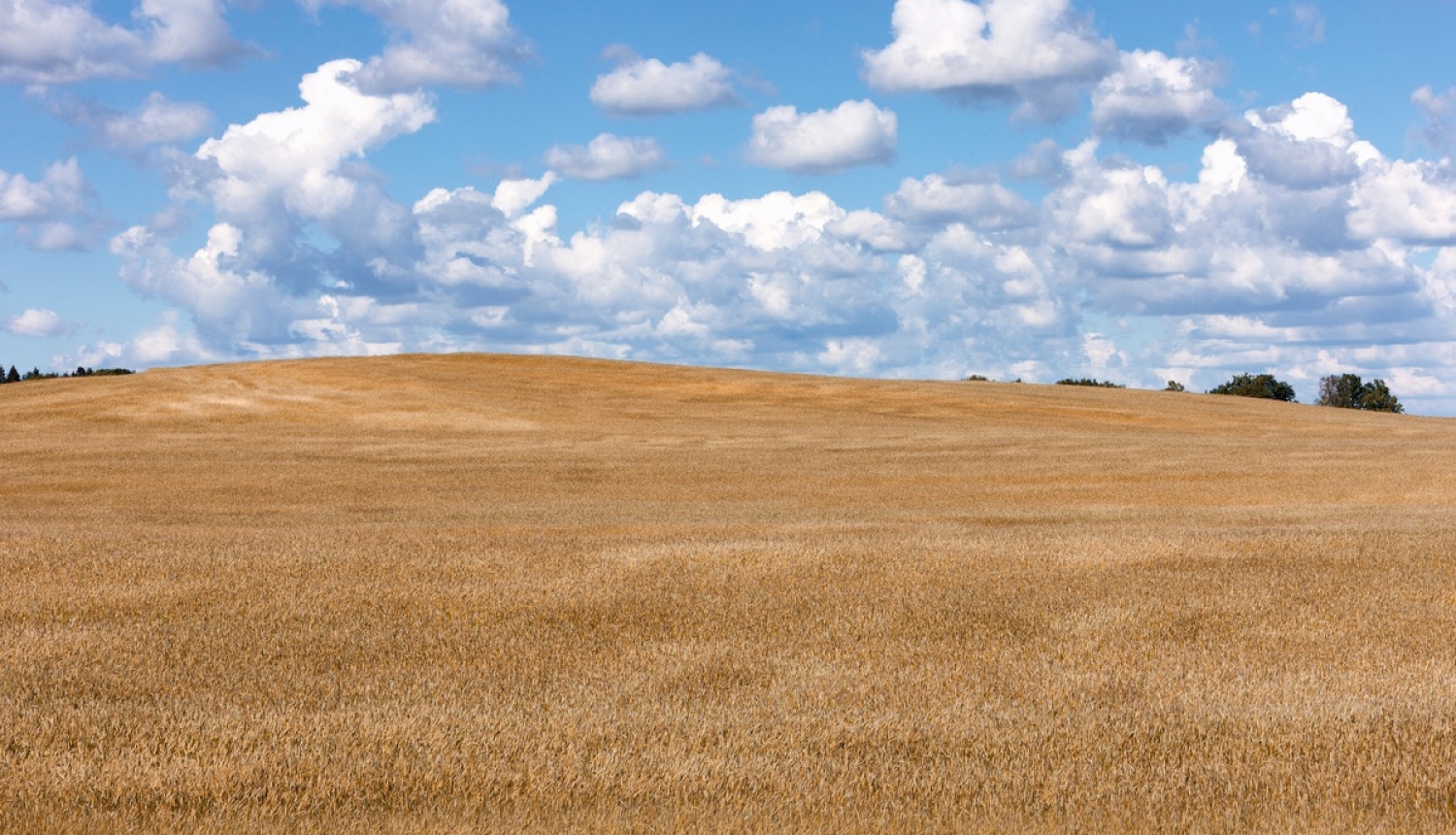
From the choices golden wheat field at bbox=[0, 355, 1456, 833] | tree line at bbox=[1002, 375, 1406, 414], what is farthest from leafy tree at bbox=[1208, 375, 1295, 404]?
golden wheat field at bbox=[0, 355, 1456, 833]

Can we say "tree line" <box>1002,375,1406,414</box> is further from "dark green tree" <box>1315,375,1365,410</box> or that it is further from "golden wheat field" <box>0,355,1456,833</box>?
"golden wheat field" <box>0,355,1456,833</box>

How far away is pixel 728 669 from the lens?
30.0 feet

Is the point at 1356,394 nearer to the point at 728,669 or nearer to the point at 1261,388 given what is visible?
the point at 1261,388

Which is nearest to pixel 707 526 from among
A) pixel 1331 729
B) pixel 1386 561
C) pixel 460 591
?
pixel 460 591

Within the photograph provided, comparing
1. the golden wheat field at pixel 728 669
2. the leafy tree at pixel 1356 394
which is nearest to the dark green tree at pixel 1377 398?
the leafy tree at pixel 1356 394

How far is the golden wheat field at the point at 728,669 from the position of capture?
668cm

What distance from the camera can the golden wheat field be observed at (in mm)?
6676

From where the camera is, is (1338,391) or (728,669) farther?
(1338,391)

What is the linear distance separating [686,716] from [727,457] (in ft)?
85.3

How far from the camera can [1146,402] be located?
52469 mm

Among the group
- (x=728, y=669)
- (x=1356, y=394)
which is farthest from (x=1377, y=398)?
(x=728, y=669)

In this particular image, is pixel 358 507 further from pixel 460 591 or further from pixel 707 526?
pixel 460 591

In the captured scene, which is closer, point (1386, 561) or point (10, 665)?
point (10, 665)

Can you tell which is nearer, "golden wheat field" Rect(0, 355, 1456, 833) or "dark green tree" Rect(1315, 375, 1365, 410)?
"golden wheat field" Rect(0, 355, 1456, 833)
